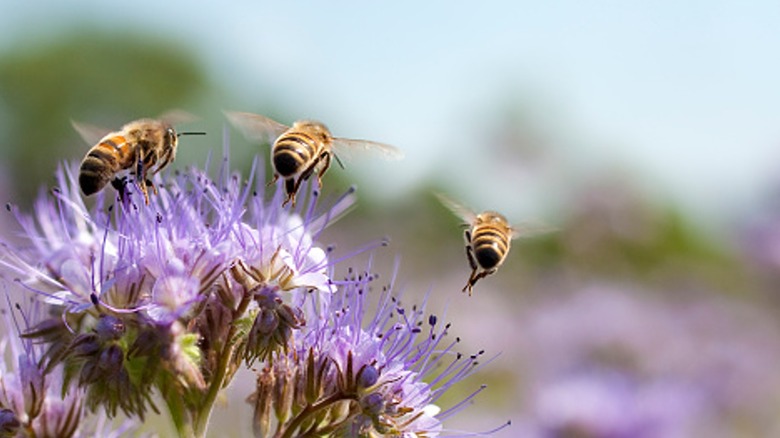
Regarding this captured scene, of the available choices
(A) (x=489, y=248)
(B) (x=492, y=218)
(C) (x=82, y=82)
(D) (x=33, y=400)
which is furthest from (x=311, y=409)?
(C) (x=82, y=82)

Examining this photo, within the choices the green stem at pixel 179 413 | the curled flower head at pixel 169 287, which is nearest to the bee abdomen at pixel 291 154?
the curled flower head at pixel 169 287

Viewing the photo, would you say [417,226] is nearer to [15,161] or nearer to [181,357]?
[181,357]

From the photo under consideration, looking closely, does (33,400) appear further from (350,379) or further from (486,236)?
(486,236)

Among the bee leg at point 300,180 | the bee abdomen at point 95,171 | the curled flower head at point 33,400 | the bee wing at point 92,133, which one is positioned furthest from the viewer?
the bee wing at point 92,133

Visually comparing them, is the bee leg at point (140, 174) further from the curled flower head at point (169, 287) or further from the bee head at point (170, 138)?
the bee head at point (170, 138)

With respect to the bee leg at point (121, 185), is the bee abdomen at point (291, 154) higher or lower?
higher

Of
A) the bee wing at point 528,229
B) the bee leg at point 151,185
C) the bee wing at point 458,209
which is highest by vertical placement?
the bee wing at point 528,229
